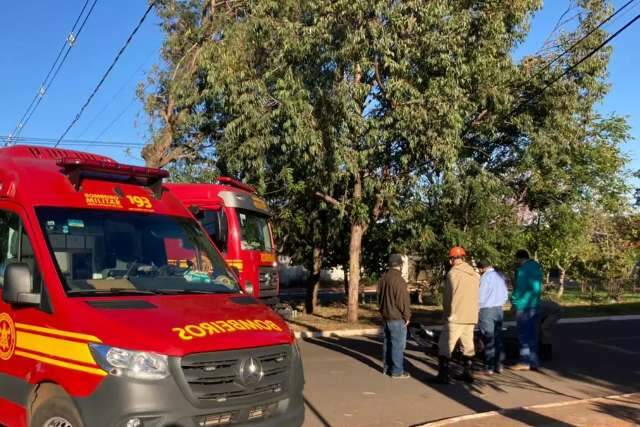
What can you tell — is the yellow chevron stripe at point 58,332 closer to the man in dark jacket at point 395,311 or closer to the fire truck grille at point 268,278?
the man in dark jacket at point 395,311

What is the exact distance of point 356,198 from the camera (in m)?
16.0

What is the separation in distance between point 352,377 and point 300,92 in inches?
284

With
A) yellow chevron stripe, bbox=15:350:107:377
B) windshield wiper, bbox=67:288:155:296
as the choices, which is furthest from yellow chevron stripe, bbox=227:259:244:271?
yellow chevron stripe, bbox=15:350:107:377

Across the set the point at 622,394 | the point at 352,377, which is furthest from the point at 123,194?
the point at 622,394

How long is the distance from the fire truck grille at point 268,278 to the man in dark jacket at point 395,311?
3.76 m

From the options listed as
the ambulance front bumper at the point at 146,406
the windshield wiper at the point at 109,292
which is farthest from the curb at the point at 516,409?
the windshield wiper at the point at 109,292

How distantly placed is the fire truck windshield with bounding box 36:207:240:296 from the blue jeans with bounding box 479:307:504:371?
5.18m

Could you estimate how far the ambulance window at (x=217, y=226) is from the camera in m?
11.4

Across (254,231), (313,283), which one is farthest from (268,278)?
(313,283)

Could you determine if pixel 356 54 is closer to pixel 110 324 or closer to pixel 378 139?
pixel 378 139

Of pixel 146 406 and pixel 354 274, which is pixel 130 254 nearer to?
pixel 146 406

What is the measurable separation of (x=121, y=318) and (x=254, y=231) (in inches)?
330

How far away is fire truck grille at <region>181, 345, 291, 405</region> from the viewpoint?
4082 millimetres

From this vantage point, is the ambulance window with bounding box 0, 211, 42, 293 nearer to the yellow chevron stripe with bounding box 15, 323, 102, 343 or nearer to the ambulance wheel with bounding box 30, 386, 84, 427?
the yellow chevron stripe with bounding box 15, 323, 102, 343
